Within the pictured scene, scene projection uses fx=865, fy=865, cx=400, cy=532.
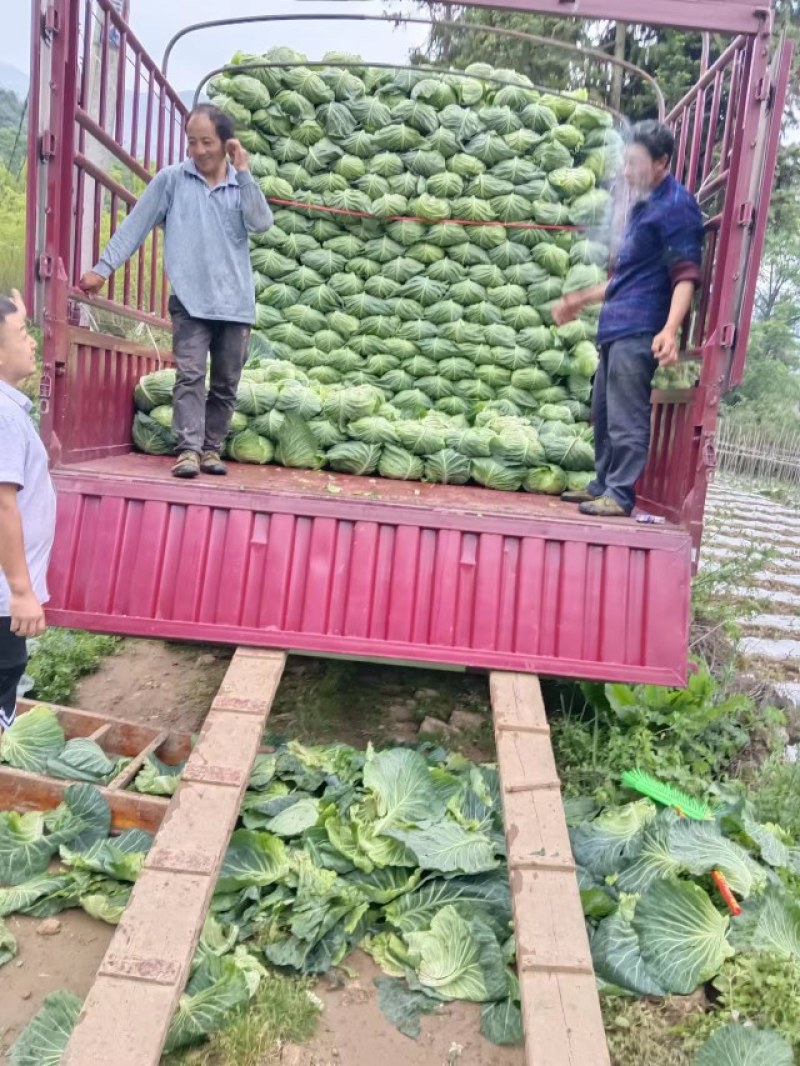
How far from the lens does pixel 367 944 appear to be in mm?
2709

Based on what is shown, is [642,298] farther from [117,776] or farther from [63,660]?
[63,660]

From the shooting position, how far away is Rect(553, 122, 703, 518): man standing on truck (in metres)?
3.81

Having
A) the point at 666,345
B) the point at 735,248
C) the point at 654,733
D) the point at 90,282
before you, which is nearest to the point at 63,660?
the point at 90,282

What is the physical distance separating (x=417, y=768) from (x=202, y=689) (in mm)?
1900

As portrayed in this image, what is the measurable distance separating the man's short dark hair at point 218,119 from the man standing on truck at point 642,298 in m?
1.84

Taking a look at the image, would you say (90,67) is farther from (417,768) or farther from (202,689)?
(417,768)

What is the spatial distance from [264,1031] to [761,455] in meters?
16.8

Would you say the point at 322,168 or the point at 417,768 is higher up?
the point at 322,168

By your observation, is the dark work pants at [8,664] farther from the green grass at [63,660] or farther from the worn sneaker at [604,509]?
the worn sneaker at [604,509]

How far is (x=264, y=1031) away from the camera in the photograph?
2.28 meters

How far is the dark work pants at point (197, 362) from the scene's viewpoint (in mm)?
4184

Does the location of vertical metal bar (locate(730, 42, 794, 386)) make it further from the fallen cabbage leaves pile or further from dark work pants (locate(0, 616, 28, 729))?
dark work pants (locate(0, 616, 28, 729))

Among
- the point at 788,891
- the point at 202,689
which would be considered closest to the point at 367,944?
the point at 788,891

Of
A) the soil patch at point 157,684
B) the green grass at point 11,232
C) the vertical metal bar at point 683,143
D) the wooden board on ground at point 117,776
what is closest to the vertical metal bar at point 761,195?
the vertical metal bar at point 683,143
